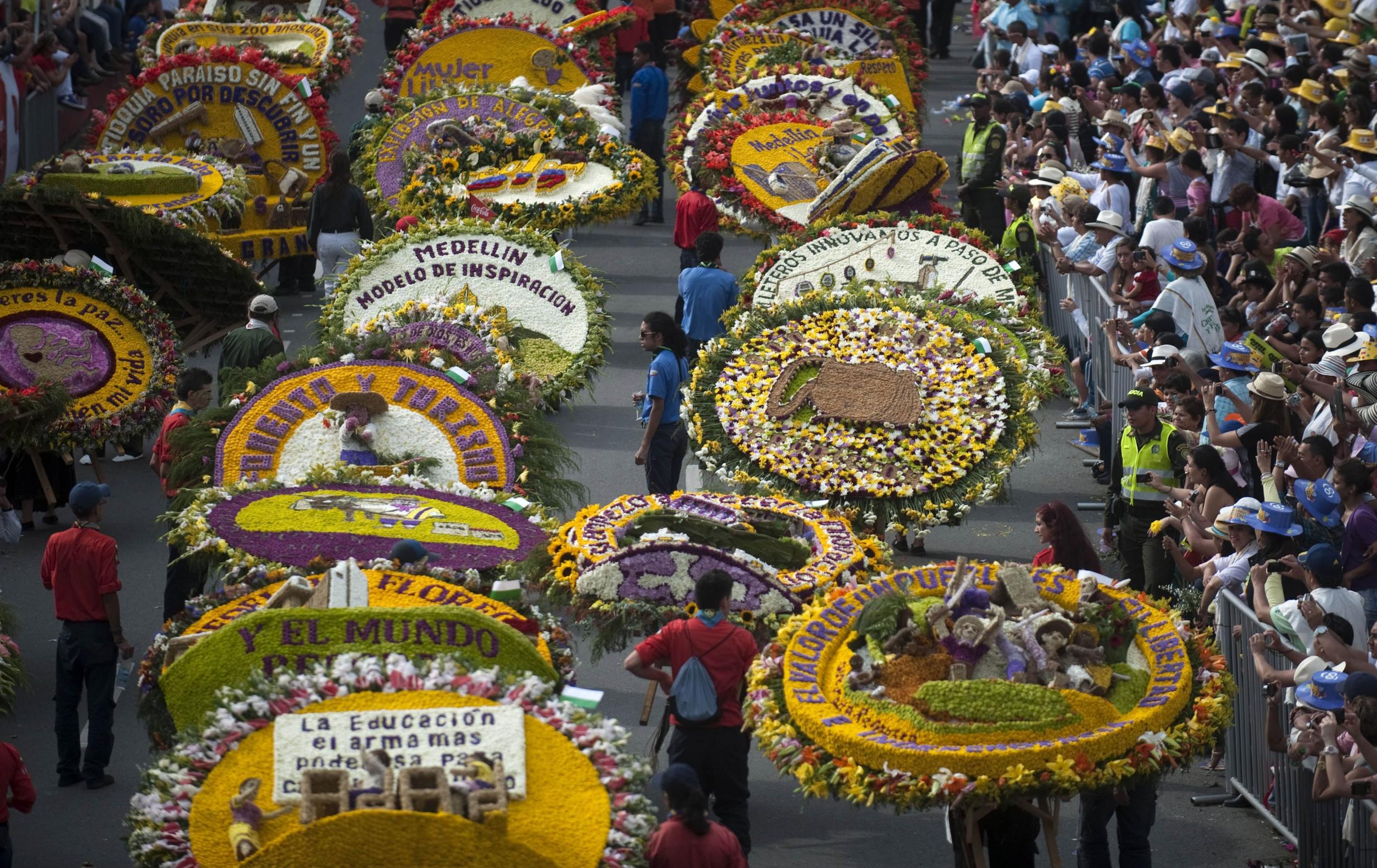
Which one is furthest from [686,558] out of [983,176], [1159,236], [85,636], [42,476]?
[983,176]

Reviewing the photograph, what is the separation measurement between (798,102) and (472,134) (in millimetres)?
3405

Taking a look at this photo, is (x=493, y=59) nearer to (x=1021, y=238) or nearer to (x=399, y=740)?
(x=1021, y=238)

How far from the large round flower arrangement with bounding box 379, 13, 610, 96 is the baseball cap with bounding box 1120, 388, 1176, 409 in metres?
11.3

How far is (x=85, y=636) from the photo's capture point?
11.3 m

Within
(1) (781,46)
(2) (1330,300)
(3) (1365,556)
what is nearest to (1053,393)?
(2) (1330,300)

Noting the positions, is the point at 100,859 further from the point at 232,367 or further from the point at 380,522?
the point at 232,367

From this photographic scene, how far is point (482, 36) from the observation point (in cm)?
2331

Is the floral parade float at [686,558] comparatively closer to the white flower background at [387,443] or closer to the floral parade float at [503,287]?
the white flower background at [387,443]

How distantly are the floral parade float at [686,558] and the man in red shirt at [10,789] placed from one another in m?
2.89

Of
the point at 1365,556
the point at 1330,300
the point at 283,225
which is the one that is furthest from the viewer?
the point at 283,225

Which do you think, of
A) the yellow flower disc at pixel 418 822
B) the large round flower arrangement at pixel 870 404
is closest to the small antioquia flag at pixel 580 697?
the yellow flower disc at pixel 418 822

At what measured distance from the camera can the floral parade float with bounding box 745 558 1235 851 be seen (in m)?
8.99

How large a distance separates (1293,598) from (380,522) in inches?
189

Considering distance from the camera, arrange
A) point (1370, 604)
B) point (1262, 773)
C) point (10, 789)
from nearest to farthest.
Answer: point (10, 789)
point (1262, 773)
point (1370, 604)
